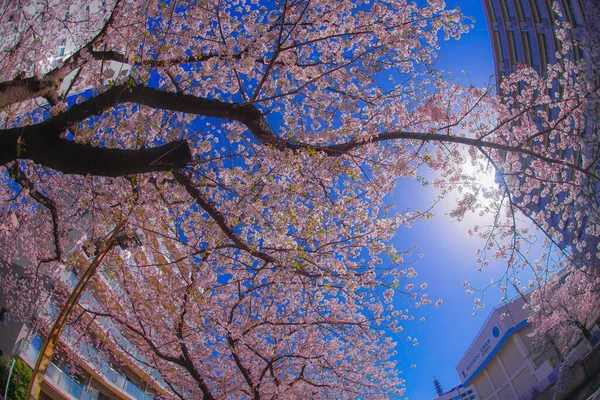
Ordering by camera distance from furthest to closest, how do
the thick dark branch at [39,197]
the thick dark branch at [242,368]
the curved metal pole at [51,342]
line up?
the thick dark branch at [242,368]
the thick dark branch at [39,197]
the curved metal pole at [51,342]

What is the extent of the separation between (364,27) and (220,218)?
4398 mm

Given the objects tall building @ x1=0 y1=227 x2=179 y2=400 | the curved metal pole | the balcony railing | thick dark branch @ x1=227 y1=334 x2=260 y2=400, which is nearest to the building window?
tall building @ x1=0 y1=227 x2=179 y2=400

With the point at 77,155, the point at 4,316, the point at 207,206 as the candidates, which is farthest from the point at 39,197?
the point at 4,316

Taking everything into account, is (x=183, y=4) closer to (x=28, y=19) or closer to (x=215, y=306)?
(x=28, y=19)

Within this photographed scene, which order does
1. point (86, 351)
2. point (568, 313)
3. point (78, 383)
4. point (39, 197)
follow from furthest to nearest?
point (568, 313), point (86, 351), point (78, 383), point (39, 197)

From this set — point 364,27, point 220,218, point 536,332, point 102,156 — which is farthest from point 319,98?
point 536,332

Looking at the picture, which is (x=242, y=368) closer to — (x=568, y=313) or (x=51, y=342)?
(x=51, y=342)

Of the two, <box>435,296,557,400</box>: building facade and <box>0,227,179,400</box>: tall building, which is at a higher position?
<box>0,227,179,400</box>: tall building

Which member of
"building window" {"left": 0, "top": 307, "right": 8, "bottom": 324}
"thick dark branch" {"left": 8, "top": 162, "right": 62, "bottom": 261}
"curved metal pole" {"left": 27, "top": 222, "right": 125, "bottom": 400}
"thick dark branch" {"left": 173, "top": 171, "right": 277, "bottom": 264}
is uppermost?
"building window" {"left": 0, "top": 307, "right": 8, "bottom": 324}

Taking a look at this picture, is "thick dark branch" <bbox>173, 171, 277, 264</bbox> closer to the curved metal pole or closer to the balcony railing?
the curved metal pole

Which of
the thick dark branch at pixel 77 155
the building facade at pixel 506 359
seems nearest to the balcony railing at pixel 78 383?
the thick dark branch at pixel 77 155

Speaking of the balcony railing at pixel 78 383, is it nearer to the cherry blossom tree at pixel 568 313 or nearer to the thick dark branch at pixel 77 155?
the thick dark branch at pixel 77 155

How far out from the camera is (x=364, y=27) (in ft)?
21.7

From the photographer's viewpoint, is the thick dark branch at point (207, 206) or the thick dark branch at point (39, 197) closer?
the thick dark branch at point (207, 206)
